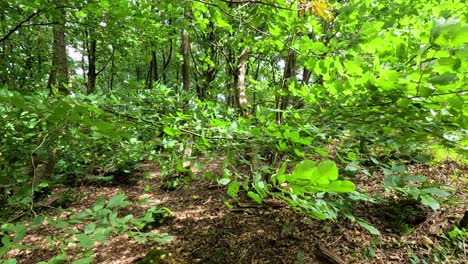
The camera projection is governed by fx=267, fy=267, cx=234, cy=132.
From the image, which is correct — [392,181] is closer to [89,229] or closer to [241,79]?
[89,229]

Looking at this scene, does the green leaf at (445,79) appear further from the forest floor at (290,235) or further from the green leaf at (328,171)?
the forest floor at (290,235)

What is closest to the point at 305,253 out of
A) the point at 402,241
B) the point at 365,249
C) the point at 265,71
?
the point at 365,249

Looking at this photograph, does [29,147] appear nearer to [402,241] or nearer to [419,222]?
[402,241]

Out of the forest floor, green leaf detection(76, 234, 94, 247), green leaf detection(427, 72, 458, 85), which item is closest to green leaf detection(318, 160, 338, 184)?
green leaf detection(427, 72, 458, 85)

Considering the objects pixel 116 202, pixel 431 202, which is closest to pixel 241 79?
pixel 116 202

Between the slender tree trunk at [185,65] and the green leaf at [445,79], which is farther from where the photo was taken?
the slender tree trunk at [185,65]

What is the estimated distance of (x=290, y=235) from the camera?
3932mm

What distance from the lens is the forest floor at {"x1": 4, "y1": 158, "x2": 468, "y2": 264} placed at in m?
3.38

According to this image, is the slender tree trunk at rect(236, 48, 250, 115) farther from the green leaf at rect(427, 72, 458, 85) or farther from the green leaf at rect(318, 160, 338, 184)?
the green leaf at rect(318, 160, 338, 184)

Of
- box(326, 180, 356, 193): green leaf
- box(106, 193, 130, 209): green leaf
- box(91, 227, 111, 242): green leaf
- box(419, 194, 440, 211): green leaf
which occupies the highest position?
box(326, 180, 356, 193): green leaf

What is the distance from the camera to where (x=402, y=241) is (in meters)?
3.39

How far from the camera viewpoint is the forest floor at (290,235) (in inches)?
133

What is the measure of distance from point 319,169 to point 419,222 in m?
3.89

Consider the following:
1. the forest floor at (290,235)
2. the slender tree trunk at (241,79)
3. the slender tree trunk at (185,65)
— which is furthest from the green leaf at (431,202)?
the slender tree trunk at (185,65)
